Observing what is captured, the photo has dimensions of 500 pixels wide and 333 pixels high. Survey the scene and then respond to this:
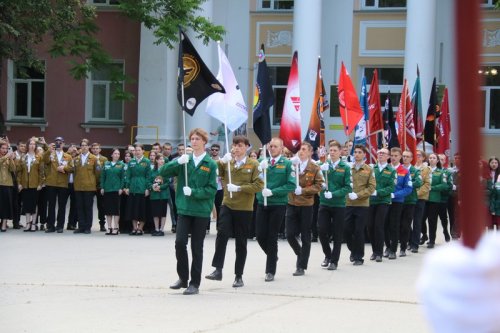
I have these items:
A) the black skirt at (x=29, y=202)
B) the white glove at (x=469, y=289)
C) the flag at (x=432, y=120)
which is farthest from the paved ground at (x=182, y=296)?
the flag at (x=432, y=120)

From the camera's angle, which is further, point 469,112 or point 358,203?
point 358,203

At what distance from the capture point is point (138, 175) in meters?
19.4

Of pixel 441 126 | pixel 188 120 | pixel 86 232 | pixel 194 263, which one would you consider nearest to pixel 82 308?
pixel 194 263

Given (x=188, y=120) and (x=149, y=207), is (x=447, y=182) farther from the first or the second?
(x=188, y=120)

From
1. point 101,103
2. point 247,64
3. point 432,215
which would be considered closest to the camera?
point 432,215

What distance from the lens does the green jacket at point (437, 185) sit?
725 inches

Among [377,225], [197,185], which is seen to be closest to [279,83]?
[377,225]

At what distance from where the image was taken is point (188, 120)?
99.8 feet

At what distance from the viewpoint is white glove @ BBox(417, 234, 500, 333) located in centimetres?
146

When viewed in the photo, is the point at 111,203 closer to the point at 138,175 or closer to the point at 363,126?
the point at 138,175

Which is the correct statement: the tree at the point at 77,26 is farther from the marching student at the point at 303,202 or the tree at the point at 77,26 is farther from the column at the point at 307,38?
the marching student at the point at 303,202

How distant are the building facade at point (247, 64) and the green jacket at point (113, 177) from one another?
1065cm

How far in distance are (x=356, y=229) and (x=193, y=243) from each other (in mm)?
4459

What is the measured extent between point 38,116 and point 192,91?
21.0m
